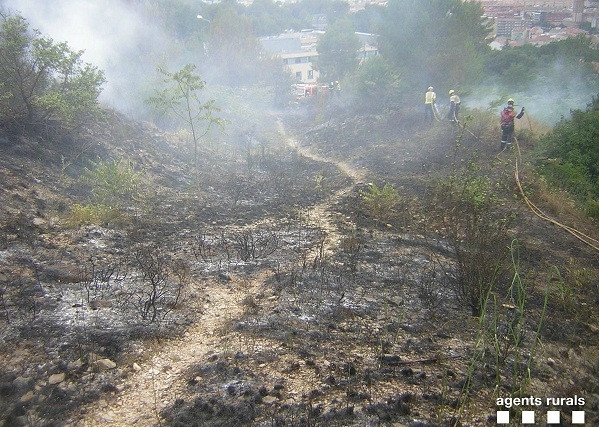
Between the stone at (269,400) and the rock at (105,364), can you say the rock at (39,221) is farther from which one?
the stone at (269,400)

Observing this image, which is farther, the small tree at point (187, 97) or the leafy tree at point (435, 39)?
the leafy tree at point (435, 39)

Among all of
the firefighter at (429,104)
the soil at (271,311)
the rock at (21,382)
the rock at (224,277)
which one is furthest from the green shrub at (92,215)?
the firefighter at (429,104)

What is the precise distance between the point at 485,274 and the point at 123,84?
17.0 m

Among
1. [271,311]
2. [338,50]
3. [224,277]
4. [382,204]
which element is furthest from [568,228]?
[338,50]

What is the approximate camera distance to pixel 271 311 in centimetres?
483

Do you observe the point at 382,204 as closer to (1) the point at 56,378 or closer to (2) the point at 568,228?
(2) the point at 568,228

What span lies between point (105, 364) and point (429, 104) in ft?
44.5

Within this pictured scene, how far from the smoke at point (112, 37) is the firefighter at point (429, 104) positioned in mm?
10198

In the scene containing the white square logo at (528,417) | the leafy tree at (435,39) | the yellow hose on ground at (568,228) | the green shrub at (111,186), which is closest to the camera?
the white square logo at (528,417)

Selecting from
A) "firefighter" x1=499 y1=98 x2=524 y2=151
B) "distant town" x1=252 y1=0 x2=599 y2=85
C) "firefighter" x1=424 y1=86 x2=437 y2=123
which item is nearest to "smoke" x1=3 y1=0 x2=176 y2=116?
"firefighter" x1=424 y1=86 x2=437 y2=123

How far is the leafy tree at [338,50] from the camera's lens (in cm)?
2631

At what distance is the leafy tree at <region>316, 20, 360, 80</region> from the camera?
26.3 metres

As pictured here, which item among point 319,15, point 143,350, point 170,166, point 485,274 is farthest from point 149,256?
point 319,15

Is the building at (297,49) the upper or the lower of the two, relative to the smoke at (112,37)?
upper
